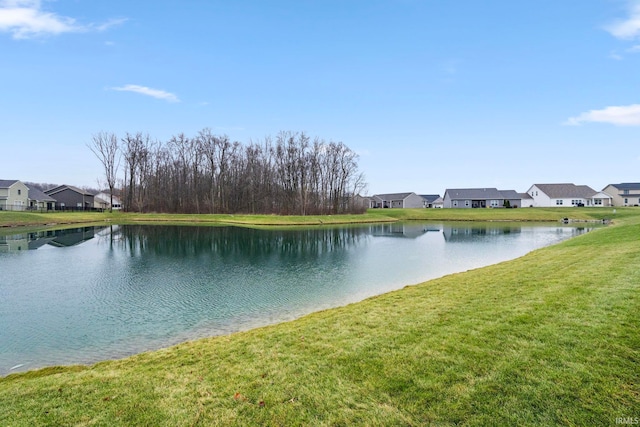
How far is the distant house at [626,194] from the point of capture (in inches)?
2874

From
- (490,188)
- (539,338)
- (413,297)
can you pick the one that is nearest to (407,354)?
(539,338)

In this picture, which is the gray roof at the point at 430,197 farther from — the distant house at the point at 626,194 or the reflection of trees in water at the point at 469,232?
the reflection of trees in water at the point at 469,232

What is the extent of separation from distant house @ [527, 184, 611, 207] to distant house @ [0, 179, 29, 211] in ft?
326

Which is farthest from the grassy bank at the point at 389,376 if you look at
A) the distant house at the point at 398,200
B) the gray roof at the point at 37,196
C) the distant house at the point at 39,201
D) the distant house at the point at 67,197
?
the distant house at the point at 398,200

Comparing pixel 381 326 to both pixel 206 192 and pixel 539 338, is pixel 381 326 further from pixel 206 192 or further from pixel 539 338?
A: pixel 206 192

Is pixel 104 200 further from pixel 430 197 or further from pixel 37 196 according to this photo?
pixel 430 197

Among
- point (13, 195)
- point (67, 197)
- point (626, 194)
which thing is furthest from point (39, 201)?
point (626, 194)

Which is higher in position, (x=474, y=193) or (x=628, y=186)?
(x=628, y=186)

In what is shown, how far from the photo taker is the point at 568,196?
7288cm

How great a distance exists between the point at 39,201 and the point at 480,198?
87.4m

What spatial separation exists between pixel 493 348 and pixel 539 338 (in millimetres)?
798

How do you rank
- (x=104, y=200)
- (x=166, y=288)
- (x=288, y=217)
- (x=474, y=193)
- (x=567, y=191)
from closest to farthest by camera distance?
(x=166, y=288) → (x=288, y=217) → (x=567, y=191) → (x=474, y=193) → (x=104, y=200)

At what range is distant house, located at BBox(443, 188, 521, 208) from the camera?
3039 inches

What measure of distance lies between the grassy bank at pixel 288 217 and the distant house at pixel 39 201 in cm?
1528
